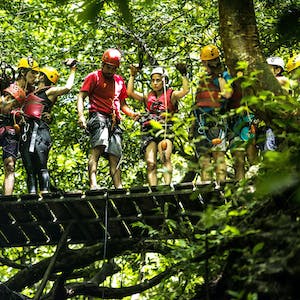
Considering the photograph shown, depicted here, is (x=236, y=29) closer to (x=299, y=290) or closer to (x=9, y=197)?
(x=299, y=290)

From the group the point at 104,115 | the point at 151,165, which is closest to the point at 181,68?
the point at 104,115

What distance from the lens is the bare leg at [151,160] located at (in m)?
7.98

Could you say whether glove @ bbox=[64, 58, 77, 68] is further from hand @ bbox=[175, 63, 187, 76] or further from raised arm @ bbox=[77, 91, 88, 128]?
hand @ bbox=[175, 63, 187, 76]

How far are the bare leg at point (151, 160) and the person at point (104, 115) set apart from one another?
1.14 feet

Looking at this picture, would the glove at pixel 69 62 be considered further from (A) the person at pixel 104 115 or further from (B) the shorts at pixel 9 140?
(B) the shorts at pixel 9 140

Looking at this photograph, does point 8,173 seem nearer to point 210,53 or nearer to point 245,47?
point 210,53

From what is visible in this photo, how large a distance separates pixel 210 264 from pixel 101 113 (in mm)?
4535

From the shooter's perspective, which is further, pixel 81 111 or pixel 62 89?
pixel 62 89

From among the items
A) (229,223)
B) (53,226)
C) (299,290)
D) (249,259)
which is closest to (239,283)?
(249,259)

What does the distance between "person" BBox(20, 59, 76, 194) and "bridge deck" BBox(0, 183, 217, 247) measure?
1.00 ft

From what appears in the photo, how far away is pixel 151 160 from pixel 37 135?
1341 millimetres

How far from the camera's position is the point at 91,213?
327 inches

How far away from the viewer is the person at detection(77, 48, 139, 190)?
8172 millimetres

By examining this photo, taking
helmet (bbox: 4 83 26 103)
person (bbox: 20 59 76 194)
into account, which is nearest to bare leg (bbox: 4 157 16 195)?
person (bbox: 20 59 76 194)
